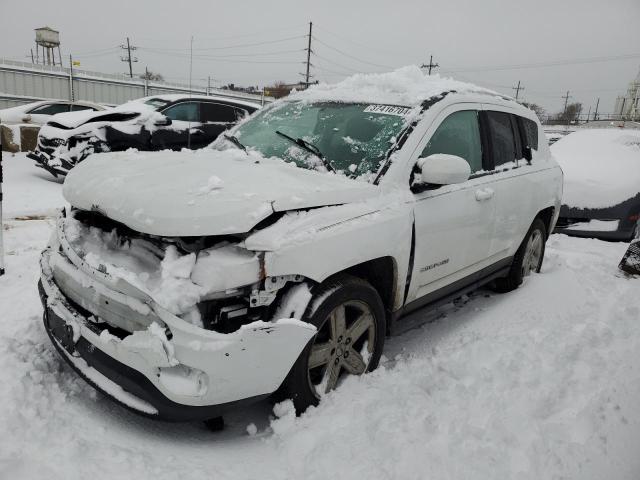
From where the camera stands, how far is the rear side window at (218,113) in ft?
30.6

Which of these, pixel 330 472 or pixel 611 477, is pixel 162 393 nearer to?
pixel 330 472

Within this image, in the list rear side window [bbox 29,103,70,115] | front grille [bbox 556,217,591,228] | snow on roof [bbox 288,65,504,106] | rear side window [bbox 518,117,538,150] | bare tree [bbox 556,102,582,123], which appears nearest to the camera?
snow on roof [bbox 288,65,504,106]

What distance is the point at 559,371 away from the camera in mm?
3006

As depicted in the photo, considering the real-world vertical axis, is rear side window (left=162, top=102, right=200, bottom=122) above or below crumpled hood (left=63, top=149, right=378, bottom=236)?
above

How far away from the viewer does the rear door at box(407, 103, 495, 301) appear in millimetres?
2963

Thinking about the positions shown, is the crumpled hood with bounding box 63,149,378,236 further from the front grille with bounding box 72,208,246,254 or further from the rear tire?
the rear tire

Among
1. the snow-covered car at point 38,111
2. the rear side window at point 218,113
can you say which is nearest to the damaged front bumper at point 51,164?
the rear side window at point 218,113

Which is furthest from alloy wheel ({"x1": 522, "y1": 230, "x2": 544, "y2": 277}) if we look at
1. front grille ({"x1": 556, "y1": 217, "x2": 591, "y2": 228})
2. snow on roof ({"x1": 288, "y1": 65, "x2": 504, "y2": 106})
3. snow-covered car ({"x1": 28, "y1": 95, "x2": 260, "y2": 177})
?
snow-covered car ({"x1": 28, "y1": 95, "x2": 260, "y2": 177})

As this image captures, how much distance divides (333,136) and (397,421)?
180 cm

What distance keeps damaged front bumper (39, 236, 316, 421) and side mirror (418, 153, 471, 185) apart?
3.93 feet

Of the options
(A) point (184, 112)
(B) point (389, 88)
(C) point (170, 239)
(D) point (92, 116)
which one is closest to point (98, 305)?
(C) point (170, 239)

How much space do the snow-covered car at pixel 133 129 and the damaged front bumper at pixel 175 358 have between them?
6407 millimetres

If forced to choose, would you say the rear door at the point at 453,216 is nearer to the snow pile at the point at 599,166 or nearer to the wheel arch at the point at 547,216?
the wheel arch at the point at 547,216

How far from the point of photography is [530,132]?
180 inches
